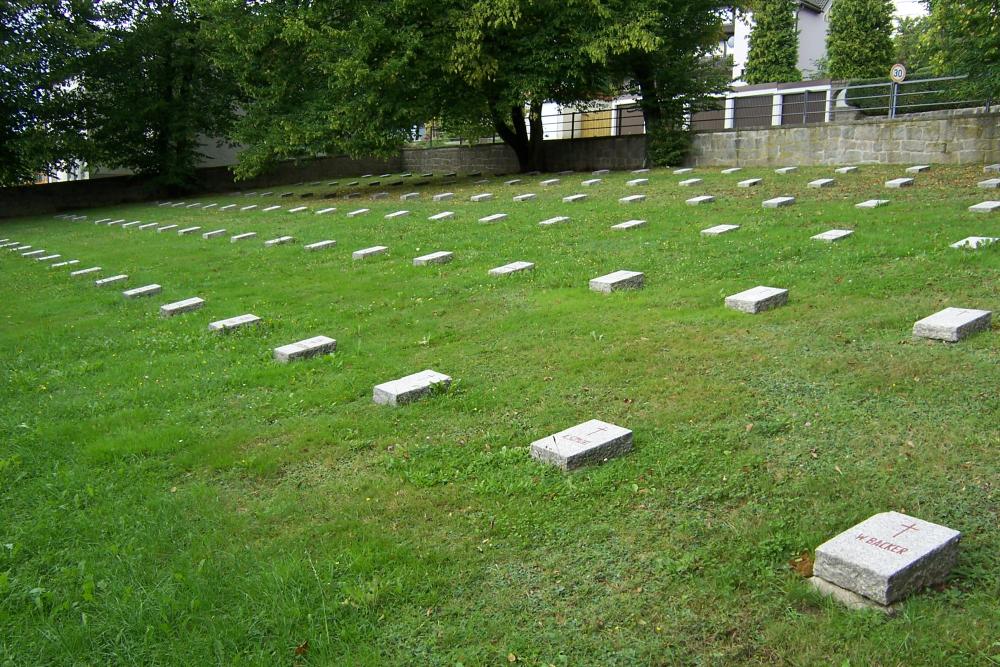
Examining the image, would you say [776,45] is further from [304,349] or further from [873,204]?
[304,349]

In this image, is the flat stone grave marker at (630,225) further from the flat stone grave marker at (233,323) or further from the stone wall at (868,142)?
the stone wall at (868,142)

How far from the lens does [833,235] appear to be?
314 inches

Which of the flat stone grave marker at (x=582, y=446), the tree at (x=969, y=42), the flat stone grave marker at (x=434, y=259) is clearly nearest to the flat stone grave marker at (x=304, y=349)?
the flat stone grave marker at (x=582, y=446)

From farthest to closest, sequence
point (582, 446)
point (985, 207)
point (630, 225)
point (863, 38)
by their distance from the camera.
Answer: point (863, 38) < point (630, 225) < point (985, 207) < point (582, 446)

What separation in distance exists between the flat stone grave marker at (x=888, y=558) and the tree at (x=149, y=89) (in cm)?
2243

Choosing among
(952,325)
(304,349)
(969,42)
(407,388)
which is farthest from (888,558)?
(969,42)

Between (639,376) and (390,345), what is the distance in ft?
7.16

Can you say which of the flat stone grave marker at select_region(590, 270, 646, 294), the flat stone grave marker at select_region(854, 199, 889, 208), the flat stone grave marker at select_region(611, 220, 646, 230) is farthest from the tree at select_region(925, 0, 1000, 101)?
the flat stone grave marker at select_region(590, 270, 646, 294)

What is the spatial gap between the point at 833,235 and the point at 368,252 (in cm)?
553

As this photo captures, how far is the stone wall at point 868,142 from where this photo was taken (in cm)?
1318

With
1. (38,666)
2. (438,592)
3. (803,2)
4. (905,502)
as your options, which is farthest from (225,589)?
(803,2)

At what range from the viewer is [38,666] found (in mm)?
2646

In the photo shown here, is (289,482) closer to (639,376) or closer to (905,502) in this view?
(639,376)

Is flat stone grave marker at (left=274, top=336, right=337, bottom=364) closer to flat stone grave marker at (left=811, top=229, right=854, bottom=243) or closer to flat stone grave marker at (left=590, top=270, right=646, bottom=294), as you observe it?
flat stone grave marker at (left=590, top=270, right=646, bottom=294)
